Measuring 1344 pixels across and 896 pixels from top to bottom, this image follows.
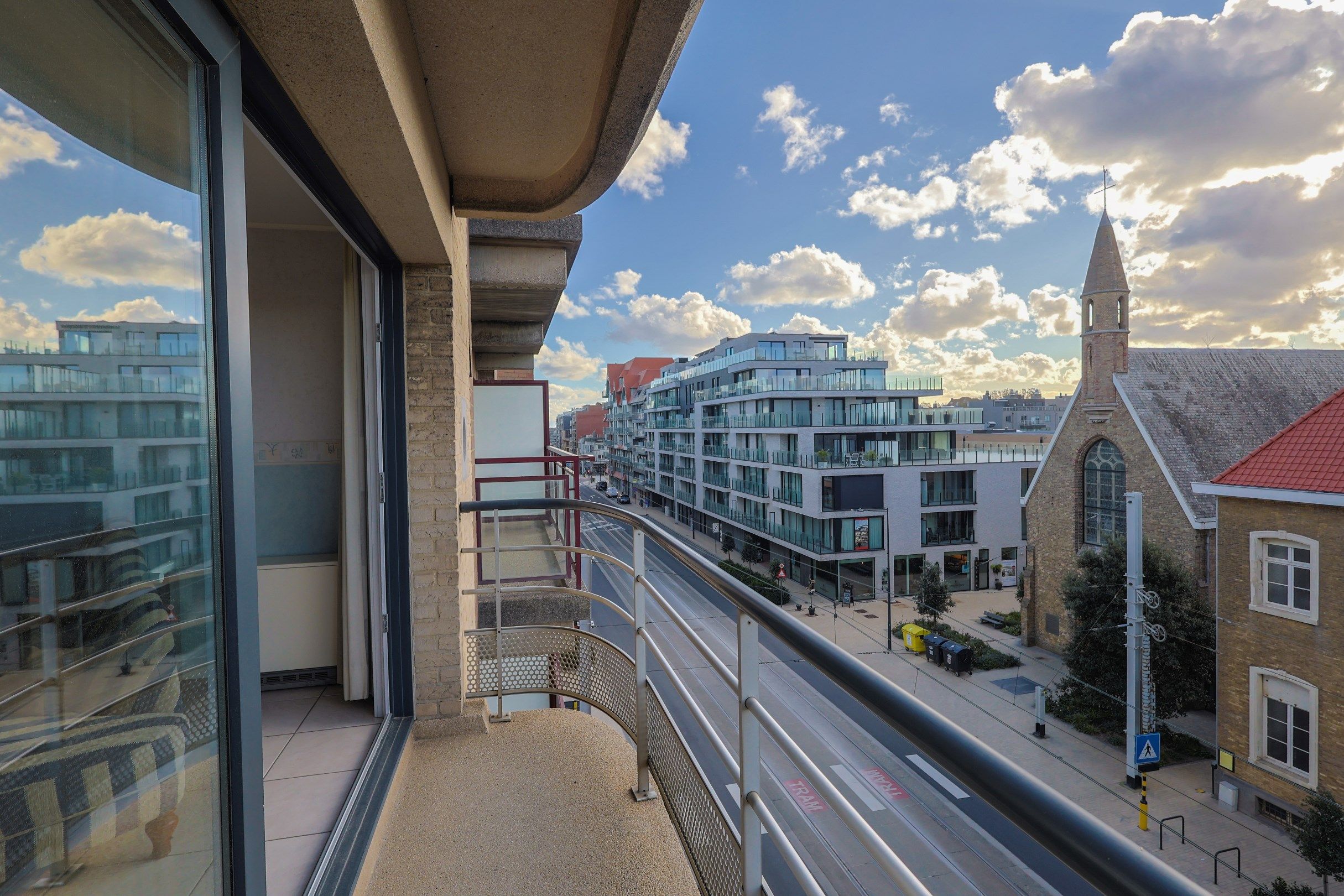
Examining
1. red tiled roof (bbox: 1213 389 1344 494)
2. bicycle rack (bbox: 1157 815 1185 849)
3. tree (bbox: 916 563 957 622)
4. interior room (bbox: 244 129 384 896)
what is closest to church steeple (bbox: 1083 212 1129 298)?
red tiled roof (bbox: 1213 389 1344 494)

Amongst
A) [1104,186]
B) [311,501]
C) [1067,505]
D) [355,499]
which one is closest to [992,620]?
[1067,505]

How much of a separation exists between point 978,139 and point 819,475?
50.3 metres

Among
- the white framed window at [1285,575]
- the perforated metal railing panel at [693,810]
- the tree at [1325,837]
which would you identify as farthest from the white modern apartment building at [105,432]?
the white framed window at [1285,575]

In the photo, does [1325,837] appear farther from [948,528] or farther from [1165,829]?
[948,528]

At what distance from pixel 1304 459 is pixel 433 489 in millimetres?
12289

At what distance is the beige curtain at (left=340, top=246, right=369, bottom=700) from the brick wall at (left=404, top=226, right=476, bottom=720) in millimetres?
182

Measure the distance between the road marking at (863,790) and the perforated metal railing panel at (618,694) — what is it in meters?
8.98

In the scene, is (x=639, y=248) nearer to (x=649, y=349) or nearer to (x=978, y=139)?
(x=649, y=349)

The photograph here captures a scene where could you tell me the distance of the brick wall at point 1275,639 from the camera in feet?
28.3

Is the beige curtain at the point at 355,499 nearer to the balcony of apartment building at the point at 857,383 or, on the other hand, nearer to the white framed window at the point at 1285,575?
the white framed window at the point at 1285,575

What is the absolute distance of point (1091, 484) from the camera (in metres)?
16.0

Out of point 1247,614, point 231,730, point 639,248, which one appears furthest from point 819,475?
point 639,248

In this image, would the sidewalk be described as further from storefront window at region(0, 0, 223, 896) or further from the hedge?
storefront window at region(0, 0, 223, 896)

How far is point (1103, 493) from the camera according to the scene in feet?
51.5
